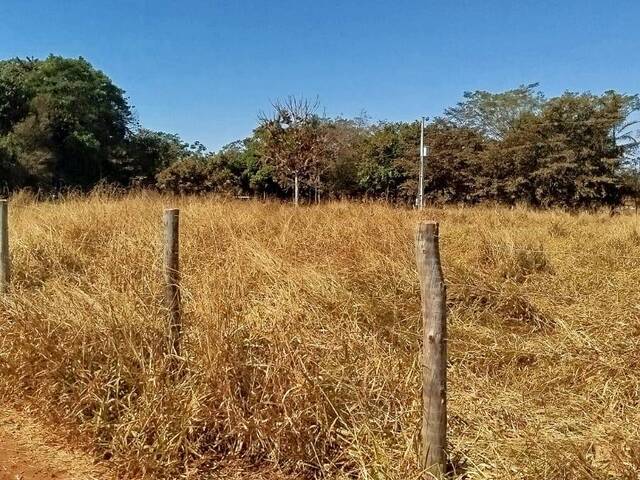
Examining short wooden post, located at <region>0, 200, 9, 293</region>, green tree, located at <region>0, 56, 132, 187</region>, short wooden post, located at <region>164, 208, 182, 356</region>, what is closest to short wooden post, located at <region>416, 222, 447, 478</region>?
short wooden post, located at <region>164, 208, 182, 356</region>

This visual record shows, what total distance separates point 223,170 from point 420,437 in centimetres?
2541

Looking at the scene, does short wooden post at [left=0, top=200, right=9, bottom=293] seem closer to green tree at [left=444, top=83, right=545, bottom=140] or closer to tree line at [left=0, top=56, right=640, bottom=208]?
tree line at [left=0, top=56, right=640, bottom=208]

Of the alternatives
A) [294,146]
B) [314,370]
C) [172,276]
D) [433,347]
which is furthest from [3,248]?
[294,146]

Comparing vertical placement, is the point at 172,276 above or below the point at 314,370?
above

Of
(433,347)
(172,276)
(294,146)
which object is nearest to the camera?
(433,347)

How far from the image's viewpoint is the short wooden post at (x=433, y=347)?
197 centimetres

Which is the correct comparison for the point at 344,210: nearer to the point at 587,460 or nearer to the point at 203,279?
the point at 203,279

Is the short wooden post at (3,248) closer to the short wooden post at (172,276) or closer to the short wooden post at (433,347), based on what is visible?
the short wooden post at (172,276)

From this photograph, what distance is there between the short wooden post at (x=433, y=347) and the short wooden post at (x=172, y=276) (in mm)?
1601

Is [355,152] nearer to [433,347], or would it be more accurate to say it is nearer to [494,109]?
[494,109]

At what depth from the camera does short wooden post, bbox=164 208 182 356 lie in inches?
117

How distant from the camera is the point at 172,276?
309 centimetres

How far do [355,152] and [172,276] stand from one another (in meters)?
23.8

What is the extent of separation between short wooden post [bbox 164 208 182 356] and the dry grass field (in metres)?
0.07
